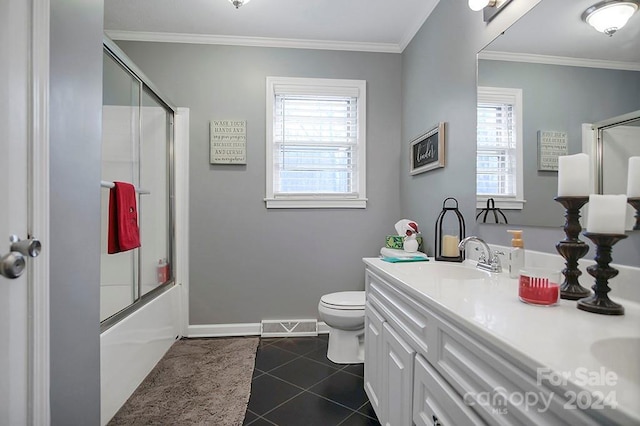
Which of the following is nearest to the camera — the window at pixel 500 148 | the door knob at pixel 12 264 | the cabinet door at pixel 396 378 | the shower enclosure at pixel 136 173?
the door knob at pixel 12 264

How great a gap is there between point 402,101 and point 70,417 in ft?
9.33

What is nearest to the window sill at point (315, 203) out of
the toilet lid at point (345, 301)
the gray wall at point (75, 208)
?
the toilet lid at point (345, 301)

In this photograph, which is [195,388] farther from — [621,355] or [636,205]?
[636,205]

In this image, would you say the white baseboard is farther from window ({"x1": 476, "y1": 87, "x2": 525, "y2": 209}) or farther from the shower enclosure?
window ({"x1": 476, "y1": 87, "x2": 525, "y2": 209})

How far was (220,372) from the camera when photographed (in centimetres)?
195

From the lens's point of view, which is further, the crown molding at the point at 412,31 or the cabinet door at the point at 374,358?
the crown molding at the point at 412,31

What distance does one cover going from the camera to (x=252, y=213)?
257 cm

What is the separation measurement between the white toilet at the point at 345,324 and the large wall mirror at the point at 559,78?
108 cm

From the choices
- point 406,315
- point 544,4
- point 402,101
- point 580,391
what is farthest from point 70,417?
point 402,101

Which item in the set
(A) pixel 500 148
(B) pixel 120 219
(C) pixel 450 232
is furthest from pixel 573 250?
(B) pixel 120 219

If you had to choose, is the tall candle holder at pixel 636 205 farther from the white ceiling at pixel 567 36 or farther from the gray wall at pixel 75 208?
the gray wall at pixel 75 208

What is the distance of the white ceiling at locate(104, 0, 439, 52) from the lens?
2.12 metres

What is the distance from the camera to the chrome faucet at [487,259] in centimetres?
133

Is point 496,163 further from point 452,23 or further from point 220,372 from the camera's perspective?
point 220,372
